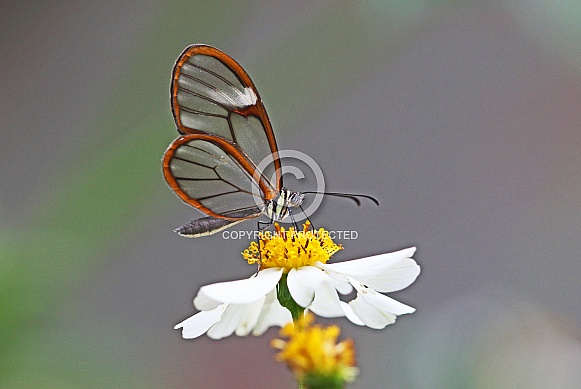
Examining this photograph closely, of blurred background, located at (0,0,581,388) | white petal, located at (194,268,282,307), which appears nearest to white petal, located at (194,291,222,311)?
white petal, located at (194,268,282,307)

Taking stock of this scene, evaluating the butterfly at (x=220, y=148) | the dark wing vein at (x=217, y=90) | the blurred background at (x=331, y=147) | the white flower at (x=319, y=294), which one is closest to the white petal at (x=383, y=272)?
the white flower at (x=319, y=294)

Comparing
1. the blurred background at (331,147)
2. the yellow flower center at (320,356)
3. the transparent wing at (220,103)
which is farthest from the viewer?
the blurred background at (331,147)

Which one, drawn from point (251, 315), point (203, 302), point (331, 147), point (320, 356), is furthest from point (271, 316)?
point (331, 147)

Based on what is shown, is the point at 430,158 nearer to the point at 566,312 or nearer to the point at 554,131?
the point at 554,131

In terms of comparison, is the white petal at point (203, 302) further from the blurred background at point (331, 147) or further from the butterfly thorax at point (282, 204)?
the blurred background at point (331, 147)

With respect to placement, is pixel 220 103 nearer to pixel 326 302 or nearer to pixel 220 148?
pixel 220 148

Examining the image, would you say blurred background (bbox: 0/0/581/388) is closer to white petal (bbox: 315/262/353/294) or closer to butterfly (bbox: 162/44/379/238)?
butterfly (bbox: 162/44/379/238)
